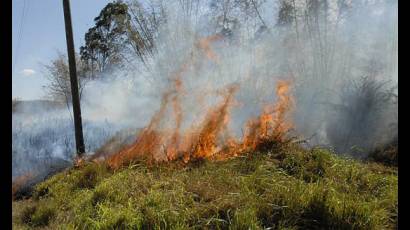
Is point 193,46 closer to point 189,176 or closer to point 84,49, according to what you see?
point 189,176

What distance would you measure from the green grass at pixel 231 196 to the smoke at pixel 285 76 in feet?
8.90

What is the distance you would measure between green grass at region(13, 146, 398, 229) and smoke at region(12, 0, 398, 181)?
107 inches

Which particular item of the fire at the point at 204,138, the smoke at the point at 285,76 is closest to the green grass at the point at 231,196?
the fire at the point at 204,138

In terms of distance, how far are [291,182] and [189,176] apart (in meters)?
1.65

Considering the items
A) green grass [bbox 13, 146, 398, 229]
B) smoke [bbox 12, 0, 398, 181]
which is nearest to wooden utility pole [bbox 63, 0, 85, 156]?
smoke [bbox 12, 0, 398, 181]

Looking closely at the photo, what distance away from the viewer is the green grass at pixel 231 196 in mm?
4582

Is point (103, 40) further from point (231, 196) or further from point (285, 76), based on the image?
point (231, 196)

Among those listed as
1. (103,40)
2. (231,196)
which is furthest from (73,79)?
(103,40)

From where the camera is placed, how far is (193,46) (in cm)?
1201

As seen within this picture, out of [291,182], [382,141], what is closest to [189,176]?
[291,182]

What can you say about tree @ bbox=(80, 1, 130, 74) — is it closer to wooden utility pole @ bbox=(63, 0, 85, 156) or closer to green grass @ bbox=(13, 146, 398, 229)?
wooden utility pole @ bbox=(63, 0, 85, 156)

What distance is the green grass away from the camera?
4.58 metres

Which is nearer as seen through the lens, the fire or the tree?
the fire

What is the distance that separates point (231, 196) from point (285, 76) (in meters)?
7.37
